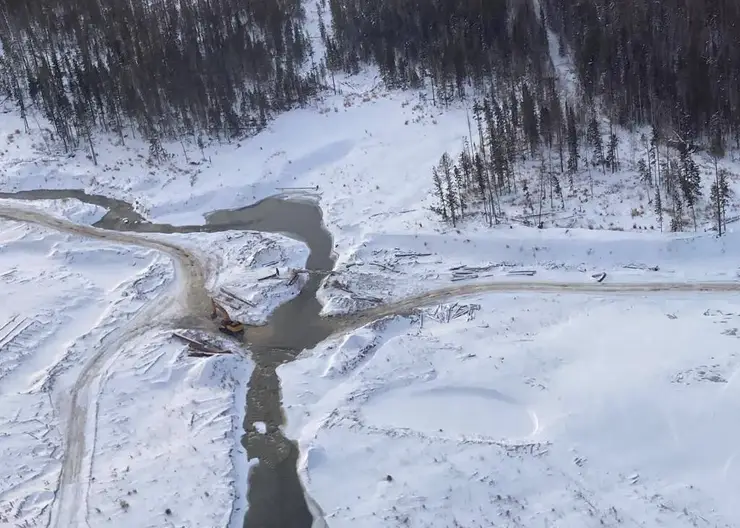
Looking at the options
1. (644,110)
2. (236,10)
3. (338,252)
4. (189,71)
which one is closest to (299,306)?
(338,252)

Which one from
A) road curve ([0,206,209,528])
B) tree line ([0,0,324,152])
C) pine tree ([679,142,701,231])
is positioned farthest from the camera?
tree line ([0,0,324,152])

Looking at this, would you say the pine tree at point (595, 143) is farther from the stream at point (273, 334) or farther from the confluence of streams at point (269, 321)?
the stream at point (273, 334)

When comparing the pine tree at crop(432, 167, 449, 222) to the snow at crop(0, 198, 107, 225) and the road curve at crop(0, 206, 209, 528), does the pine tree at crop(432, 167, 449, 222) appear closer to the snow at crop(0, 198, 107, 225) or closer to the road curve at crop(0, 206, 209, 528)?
the road curve at crop(0, 206, 209, 528)

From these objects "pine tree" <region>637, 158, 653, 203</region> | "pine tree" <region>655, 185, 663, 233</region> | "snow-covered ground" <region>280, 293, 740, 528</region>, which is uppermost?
"pine tree" <region>637, 158, 653, 203</region>

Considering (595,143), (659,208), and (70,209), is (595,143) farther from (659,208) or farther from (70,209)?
(70,209)

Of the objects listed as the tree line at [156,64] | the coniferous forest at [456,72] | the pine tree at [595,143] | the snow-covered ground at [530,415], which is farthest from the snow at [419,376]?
the tree line at [156,64]

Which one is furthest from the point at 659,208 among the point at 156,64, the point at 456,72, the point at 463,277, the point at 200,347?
the point at 156,64

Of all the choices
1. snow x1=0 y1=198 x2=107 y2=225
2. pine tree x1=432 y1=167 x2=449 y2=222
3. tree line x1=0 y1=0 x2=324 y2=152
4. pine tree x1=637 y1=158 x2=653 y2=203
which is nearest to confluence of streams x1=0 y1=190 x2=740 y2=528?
snow x1=0 y1=198 x2=107 y2=225
